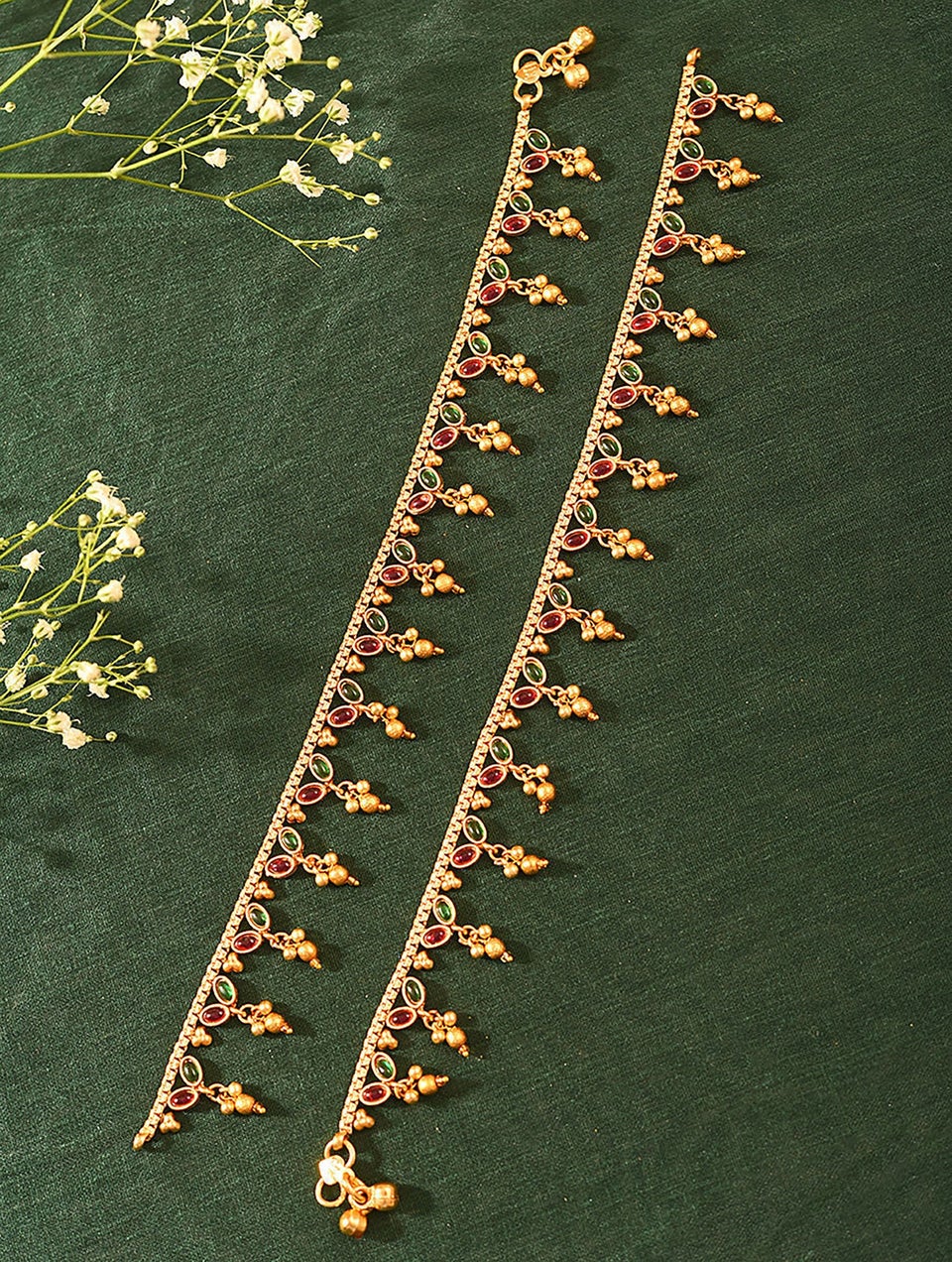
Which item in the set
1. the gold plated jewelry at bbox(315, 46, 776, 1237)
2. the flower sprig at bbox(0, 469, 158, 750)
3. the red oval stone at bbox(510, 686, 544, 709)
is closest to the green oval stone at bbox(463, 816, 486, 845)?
the gold plated jewelry at bbox(315, 46, 776, 1237)

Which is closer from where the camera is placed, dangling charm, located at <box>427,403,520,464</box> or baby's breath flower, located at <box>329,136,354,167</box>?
baby's breath flower, located at <box>329,136,354,167</box>

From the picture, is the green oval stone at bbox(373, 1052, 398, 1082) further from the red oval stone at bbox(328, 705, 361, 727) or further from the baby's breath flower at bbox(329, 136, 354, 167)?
the baby's breath flower at bbox(329, 136, 354, 167)

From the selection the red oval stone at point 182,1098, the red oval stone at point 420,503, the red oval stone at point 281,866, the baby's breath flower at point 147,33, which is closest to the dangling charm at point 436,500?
the red oval stone at point 420,503

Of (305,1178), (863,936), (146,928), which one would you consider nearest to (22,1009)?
(146,928)

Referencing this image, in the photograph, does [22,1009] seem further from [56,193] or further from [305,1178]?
[56,193]

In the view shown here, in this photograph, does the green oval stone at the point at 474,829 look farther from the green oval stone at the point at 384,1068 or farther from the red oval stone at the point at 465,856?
the green oval stone at the point at 384,1068

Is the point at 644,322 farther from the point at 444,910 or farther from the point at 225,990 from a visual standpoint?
the point at 225,990
